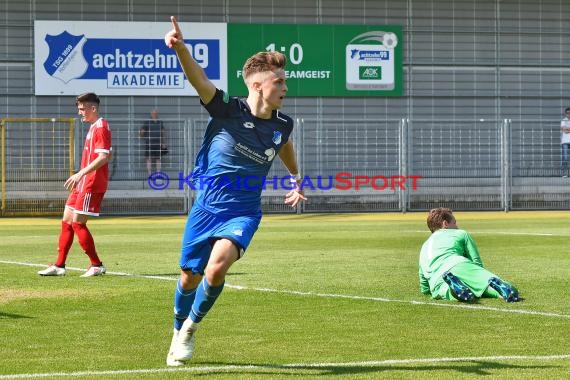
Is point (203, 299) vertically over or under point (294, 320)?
over

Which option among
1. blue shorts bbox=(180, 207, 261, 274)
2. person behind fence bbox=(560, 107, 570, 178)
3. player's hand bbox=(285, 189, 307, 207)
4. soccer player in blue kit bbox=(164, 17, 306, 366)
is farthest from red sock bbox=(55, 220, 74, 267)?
person behind fence bbox=(560, 107, 570, 178)

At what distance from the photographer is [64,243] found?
14031 mm

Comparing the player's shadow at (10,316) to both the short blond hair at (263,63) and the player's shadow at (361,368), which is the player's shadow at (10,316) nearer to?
the player's shadow at (361,368)

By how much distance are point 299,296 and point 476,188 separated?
22.2m

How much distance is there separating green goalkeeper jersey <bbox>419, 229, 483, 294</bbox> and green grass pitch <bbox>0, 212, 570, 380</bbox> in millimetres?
237

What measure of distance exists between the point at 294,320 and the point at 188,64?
3119 mm

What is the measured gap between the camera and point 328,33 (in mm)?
34188

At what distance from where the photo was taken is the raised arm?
23.2ft

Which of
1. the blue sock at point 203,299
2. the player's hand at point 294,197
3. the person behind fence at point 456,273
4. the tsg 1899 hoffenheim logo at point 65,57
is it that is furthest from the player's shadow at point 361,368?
the tsg 1899 hoffenheim logo at point 65,57

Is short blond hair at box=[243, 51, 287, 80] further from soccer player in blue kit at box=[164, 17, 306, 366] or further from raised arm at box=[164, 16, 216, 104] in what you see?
raised arm at box=[164, 16, 216, 104]

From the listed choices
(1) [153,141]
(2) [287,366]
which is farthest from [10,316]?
(1) [153,141]

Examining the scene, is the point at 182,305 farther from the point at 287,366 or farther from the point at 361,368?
the point at 361,368

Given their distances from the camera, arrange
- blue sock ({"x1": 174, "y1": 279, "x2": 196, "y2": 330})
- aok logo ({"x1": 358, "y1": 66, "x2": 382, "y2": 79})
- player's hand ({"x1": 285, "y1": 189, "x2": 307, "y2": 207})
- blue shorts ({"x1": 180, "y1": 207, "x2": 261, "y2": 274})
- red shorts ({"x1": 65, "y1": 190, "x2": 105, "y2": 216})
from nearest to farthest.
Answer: blue shorts ({"x1": 180, "y1": 207, "x2": 261, "y2": 274})
blue sock ({"x1": 174, "y1": 279, "x2": 196, "y2": 330})
player's hand ({"x1": 285, "y1": 189, "x2": 307, "y2": 207})
red shorts ({"x1": 65, "y1": 190, "x2": 105, "y2": 216})
aok logo ({"x1": 358, "y1": 66, "x2": 382, "y2": 79})

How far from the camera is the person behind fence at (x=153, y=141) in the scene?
31.4 meters
